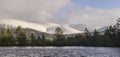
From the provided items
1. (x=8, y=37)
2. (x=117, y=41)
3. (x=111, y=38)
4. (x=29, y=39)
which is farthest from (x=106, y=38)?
(x=8, y=37)

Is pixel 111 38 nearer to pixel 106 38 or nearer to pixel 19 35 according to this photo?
pixel 106 38

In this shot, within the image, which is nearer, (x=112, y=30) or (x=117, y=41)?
(x=117, y=41)

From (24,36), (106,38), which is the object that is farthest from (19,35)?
(106,38)

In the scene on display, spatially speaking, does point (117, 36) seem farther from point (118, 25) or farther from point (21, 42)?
point (21, 42)

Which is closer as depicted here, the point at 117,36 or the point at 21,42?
the point at 117,36

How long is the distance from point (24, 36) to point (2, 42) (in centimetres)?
1498

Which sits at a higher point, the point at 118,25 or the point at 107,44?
the point at 118,25

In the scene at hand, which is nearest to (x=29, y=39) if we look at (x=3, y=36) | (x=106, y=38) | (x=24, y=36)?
(x=24, y=36)

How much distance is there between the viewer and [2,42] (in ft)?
644

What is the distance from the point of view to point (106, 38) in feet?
652

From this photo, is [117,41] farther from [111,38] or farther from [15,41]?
[15,41]

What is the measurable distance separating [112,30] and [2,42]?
241ft

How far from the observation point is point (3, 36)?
198000 millimetres

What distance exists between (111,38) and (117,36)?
1138 cm
